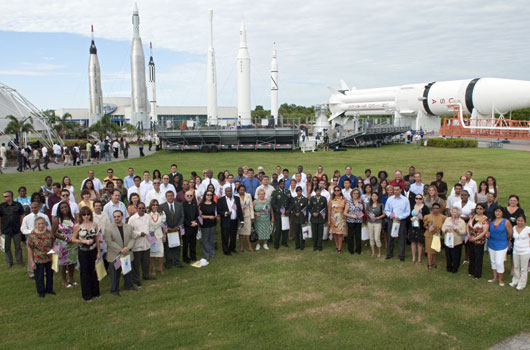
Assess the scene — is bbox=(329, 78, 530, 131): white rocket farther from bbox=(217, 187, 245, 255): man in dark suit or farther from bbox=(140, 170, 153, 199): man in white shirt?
bbox=(140, 170, 153, 199): man in white shirt

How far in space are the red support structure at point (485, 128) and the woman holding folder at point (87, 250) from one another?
33.6 metres

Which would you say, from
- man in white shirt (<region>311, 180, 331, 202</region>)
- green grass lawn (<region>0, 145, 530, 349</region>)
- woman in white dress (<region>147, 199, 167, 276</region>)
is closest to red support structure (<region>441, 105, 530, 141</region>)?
green grass lawn (<region>0, 145, 530, 349</region>)

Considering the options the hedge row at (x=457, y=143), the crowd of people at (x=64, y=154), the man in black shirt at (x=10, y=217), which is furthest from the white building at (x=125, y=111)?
the man in black shirt at (x=10, y=217)

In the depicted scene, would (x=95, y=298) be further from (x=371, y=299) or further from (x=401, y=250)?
(x=401, y=250)

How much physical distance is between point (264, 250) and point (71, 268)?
3887 millimetres

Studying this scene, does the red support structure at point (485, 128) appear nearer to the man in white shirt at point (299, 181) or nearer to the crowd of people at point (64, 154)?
the crowd of people at point (64, 154)

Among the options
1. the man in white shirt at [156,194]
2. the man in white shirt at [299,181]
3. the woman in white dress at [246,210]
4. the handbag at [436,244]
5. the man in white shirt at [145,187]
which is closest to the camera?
the handbag at [436,244]

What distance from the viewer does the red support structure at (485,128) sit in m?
30.6

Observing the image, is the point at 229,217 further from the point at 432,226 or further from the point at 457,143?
the point at 457,143

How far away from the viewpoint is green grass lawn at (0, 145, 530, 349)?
4.93m

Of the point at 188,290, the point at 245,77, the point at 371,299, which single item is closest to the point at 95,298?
the point at 188,290

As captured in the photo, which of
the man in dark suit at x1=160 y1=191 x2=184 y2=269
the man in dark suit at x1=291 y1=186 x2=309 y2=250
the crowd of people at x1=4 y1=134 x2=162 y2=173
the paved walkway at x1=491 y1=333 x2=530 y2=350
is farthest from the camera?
the crowd of people at x1=4 y1=134 x2=162 y2=173

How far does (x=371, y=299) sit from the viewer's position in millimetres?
6035

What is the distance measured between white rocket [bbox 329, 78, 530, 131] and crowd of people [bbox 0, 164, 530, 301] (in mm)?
28498
